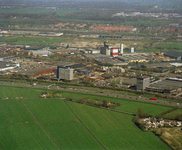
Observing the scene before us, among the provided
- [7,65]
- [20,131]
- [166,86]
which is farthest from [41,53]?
[20,131]

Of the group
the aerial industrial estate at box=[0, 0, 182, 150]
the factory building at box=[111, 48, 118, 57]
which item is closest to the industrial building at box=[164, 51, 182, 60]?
the aerial industrial estate at box=[0, 0, 182, 150]

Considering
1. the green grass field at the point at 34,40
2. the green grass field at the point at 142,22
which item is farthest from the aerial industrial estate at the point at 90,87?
the green grass field at the point at 142,22

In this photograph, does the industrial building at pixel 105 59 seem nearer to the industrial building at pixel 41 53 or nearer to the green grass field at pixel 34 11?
the industrial building at pixel 41 53

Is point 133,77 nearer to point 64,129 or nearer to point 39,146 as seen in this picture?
point 64,129

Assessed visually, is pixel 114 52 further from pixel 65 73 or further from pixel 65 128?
pixel 65 128

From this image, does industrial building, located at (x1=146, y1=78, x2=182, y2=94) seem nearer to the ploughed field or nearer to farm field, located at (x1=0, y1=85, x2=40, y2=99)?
the ploughed field

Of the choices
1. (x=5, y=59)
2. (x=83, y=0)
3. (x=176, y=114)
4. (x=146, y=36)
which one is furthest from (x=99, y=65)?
(x=83, y=0)

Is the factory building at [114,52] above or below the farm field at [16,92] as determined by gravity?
below
